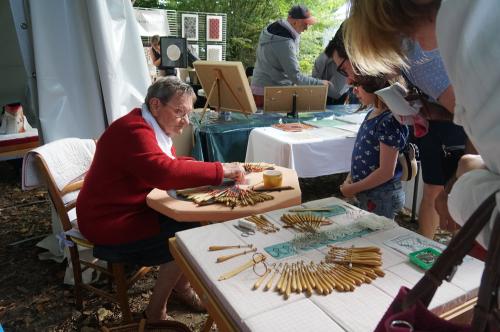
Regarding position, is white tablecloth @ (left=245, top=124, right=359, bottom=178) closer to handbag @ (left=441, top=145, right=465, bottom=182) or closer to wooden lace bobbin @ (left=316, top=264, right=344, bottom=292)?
handbag @ (left=441, top=145, right=465, bottom=182)

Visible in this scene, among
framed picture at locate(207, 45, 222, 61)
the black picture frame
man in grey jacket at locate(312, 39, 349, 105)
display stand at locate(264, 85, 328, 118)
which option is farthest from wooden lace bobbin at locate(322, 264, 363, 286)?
framed picture at locate(207, 45, 222, 61)

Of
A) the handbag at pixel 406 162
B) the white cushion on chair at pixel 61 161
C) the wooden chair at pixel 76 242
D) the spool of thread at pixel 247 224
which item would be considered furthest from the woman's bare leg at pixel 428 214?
the white cushion on chair at pixel 61 161

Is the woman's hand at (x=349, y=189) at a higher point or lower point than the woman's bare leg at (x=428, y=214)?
higher

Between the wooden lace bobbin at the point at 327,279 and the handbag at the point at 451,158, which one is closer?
the wooden lace bobbin at the point at 327,279

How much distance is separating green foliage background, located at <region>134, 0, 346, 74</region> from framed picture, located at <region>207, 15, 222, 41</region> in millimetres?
2976

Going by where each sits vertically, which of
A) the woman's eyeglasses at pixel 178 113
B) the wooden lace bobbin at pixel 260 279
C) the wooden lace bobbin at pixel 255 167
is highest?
the woman's eyeglasses at pixel 178 113

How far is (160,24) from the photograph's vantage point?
7.11 m

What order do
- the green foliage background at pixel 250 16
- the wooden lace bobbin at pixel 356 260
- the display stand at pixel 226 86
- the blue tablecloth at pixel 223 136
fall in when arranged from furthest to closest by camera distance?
the green foliage background at pixel 250 16 < the display stand at pixel 226 86 < the blue tablecloth at pixel 223 136 < the wooden lace bobbin at pixel 356 260

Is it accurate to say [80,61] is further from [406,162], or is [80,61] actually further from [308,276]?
[308,276]

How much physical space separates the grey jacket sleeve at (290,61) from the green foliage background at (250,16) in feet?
23.6

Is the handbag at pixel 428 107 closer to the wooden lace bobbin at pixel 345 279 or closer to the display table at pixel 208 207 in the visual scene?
the display table at pixel 208 207

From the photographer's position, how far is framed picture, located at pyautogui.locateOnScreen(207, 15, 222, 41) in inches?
299

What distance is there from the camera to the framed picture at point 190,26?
7.57 metres

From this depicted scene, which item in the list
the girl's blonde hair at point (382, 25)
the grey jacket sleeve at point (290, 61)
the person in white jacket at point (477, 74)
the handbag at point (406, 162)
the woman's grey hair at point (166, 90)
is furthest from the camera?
the grey jacket sleeve at point (290, 61)
